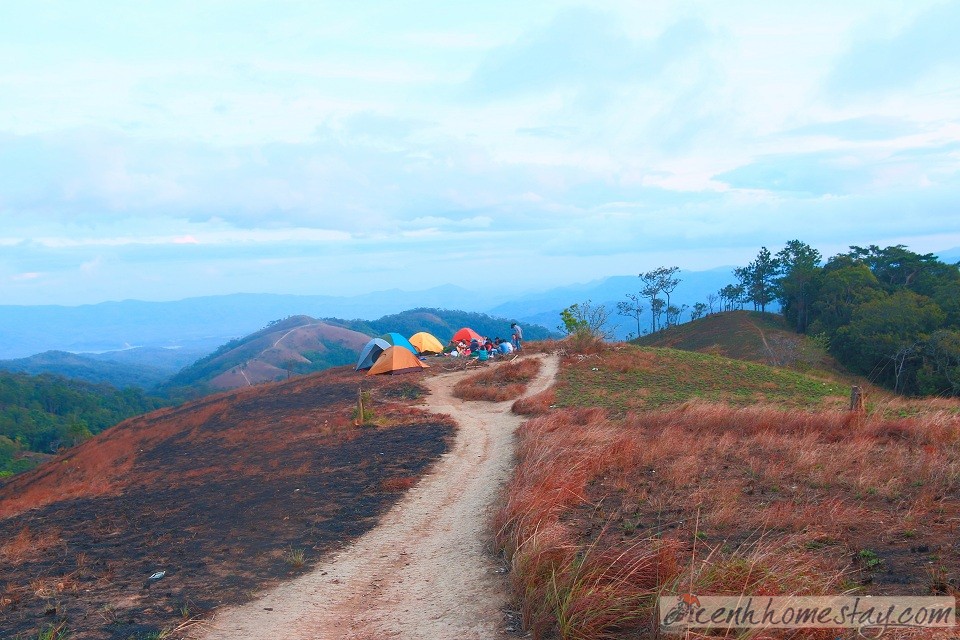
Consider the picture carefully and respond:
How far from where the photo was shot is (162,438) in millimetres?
24438

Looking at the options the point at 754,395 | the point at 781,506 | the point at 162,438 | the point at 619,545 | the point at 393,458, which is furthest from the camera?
the point at 162,438

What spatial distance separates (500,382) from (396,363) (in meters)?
6.95

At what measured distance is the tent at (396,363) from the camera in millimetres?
30219

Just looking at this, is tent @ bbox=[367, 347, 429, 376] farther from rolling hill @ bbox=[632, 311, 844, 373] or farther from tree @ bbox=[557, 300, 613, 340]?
rolling hill @ bbox=[632, 311, 844, 373]

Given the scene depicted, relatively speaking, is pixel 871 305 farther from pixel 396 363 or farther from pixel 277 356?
pixel 277 356

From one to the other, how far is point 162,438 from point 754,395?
22.6m

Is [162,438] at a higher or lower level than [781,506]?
lower

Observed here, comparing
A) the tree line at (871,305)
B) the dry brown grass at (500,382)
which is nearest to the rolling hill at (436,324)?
the tree line at (871,305)

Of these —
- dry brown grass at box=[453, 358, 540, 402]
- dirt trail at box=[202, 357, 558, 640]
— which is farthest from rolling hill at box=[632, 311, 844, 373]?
dirt trail at box=[202, 357, 558, 640]

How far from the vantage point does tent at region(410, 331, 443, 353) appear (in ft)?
119

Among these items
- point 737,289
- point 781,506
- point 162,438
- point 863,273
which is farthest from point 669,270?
point 781,506

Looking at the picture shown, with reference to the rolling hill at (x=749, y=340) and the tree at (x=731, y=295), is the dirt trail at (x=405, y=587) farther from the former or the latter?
the tree at (x=731, y=295)

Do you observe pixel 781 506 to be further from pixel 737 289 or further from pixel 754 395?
pixel 737 289

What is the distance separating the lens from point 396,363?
30.3 meters
